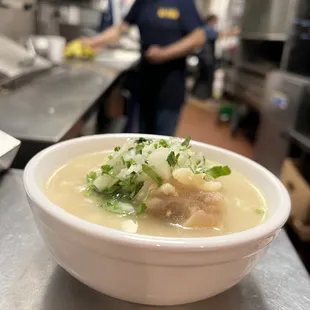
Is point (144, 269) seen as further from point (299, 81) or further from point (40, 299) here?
point (299, 81)

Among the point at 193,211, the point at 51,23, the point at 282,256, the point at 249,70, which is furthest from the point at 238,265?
the point at 249,70

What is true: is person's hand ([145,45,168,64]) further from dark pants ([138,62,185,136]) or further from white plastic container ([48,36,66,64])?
white plastic container ([48,36,66,64])

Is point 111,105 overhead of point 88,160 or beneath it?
beneath

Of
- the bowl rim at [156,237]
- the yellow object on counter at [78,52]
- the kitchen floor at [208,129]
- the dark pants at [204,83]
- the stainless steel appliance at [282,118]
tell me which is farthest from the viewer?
the dark pants at [204,83]

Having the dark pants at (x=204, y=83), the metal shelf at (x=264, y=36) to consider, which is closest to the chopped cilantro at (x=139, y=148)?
the metal shelf at (x=264, y=36)

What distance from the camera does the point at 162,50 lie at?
7.66 ft

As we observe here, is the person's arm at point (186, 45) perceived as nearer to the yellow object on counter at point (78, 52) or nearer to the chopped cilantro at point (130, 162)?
the yellow object on counter at point (78, 52)

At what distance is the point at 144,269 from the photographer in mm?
352

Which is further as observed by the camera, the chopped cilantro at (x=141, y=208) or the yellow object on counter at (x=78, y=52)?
the yellow object on counter at (x=78, y=52)

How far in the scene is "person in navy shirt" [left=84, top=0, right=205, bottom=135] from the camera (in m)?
2.30

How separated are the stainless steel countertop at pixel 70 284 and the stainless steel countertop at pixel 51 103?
0.31 m

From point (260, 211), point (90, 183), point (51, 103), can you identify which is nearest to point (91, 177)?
point (90, 183)

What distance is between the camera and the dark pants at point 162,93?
248 centimetres

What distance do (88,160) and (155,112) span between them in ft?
6.69
